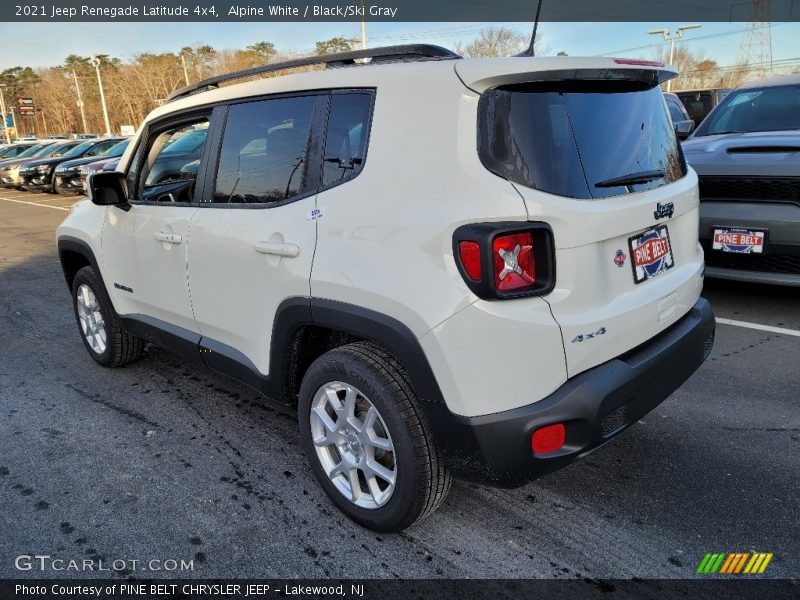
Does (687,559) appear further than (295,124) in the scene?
No

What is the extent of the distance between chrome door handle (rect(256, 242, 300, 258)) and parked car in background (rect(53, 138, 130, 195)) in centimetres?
1724

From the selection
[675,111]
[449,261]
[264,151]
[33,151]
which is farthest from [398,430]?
[33,151]

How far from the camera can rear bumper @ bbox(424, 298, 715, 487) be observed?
6.78ft

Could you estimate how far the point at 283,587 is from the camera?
2275 mm

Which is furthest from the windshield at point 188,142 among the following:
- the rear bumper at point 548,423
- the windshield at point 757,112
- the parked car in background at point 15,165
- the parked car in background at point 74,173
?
the parked car in background at point 15,165

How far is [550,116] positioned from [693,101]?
1178 centimetres

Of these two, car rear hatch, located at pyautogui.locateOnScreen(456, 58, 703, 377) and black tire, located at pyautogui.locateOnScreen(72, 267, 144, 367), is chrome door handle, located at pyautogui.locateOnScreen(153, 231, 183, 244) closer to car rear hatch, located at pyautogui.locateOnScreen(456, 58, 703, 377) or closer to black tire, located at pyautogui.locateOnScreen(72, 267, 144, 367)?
black tire, located at pyautogui.locateOnScreen(72, 267, 144, 367)

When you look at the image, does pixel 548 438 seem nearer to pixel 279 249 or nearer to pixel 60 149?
pixel 279 249

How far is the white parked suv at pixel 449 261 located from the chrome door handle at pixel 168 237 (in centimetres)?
20

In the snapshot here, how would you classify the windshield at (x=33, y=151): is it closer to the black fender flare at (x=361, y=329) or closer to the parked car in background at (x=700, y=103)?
the parked car in background at (x=700, y=103)

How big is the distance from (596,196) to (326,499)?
1.76 metres

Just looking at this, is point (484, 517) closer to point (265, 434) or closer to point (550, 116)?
point (265, 434)

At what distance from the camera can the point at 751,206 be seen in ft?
15.6

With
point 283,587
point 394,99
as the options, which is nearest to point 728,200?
point 394,99
